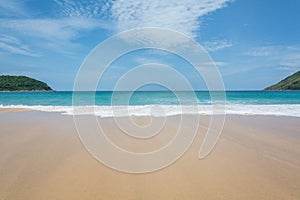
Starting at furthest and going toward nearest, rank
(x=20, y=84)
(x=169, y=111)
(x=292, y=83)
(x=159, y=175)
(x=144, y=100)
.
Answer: (x=20, y=84)
(x=292, y=83)
(x=144, y=100)
(x=169, y=111)
(x=159, y=175)

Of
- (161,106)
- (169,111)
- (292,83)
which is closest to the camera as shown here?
(169,111)

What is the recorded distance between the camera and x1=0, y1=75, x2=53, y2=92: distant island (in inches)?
3812

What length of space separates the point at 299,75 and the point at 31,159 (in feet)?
397

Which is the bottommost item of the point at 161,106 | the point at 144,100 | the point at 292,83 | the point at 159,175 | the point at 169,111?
the point at 159,175

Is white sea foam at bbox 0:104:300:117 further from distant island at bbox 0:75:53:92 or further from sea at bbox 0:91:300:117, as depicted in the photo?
distant island at bbox 0:75:53:92

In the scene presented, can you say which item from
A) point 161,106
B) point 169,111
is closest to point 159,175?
point 169,111

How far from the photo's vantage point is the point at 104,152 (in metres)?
5.37

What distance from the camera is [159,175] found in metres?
4.02

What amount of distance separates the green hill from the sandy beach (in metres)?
106

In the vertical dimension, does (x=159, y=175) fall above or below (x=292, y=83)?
below

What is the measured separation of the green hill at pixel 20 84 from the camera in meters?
96.8

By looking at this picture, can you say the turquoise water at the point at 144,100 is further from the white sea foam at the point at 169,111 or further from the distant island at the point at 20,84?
the distant island at the point at 20,84

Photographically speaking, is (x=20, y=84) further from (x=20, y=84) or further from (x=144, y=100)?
(x=144, y=100)

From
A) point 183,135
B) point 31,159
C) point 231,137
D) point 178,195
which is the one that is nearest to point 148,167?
point 178,195
